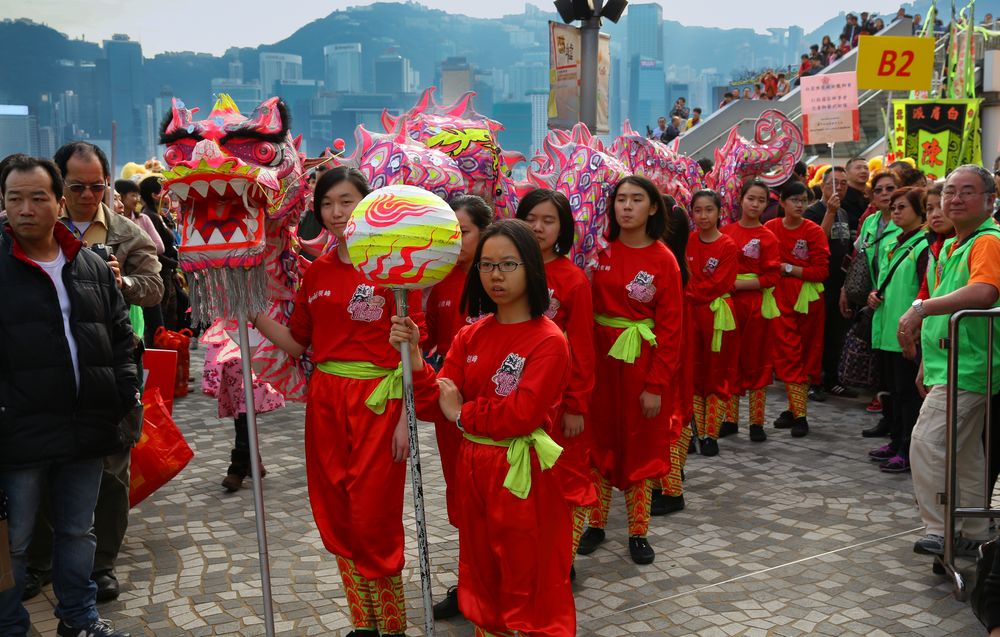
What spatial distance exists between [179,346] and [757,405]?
16.4 feet

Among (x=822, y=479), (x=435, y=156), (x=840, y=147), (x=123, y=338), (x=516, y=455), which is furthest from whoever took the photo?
(x=840, y=147)

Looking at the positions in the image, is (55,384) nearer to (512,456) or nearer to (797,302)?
(512,456)

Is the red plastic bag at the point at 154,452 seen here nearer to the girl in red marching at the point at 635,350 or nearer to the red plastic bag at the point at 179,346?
the red plastic bag at the point at 179,346

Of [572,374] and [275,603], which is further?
[275,603]

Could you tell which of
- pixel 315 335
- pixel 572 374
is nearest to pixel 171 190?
pixel 315 335

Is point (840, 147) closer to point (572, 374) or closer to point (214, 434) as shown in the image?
point (214, 434)

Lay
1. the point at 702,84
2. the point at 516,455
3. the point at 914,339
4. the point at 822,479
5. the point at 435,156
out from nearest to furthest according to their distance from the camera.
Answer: the point at 516,455 < the point at 435,156 < the point at 914,339 < the point at 822,479 < the point at 702,84

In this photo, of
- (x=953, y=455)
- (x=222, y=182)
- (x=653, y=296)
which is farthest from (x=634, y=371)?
(x=222, y=182)

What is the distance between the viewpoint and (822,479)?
5.95m

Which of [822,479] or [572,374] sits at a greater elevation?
[572,374]

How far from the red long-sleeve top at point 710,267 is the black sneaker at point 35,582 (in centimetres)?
427

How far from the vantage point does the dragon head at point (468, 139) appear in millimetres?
4445

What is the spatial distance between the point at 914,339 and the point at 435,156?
2.60 m

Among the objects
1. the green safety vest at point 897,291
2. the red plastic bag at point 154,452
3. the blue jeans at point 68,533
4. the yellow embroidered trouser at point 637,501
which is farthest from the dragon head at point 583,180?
the blue jeans at point 68,533
